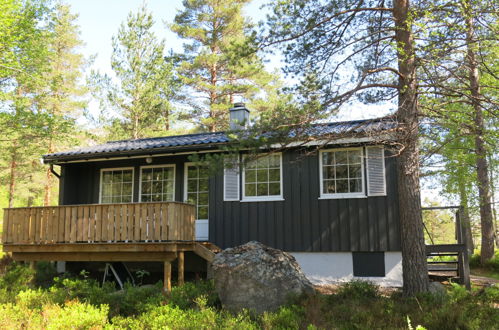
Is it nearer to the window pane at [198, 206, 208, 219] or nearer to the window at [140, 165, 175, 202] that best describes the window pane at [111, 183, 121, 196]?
the window at [140, 165, 175, 202]

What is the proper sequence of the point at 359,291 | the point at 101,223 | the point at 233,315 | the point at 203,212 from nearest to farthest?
1. the point at 233,315
2. the point at 359,291
3. the point at 101,223
4. the point at 203,212

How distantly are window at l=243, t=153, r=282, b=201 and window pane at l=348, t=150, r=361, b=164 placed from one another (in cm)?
171

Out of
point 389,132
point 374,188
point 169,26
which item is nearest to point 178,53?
point 169,26

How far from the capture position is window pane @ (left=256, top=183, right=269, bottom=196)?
34.5 feet

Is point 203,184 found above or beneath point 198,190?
above

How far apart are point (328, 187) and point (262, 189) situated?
1661 millimetres

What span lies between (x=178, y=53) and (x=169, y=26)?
1991 mm

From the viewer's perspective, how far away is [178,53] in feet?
70.1

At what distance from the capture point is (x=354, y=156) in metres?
9.90

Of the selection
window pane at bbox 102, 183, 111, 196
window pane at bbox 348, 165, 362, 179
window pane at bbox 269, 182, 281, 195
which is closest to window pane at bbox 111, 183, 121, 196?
window pane at bbox 102, 183, 111, 196

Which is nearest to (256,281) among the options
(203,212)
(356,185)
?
(356,185)

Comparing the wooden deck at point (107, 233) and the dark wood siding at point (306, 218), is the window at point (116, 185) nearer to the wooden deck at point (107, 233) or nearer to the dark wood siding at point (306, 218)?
the dark wood siding at point (306, 218)

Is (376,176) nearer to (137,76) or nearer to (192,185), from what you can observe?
(192,185)

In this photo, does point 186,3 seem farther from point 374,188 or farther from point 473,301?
point 473,301
